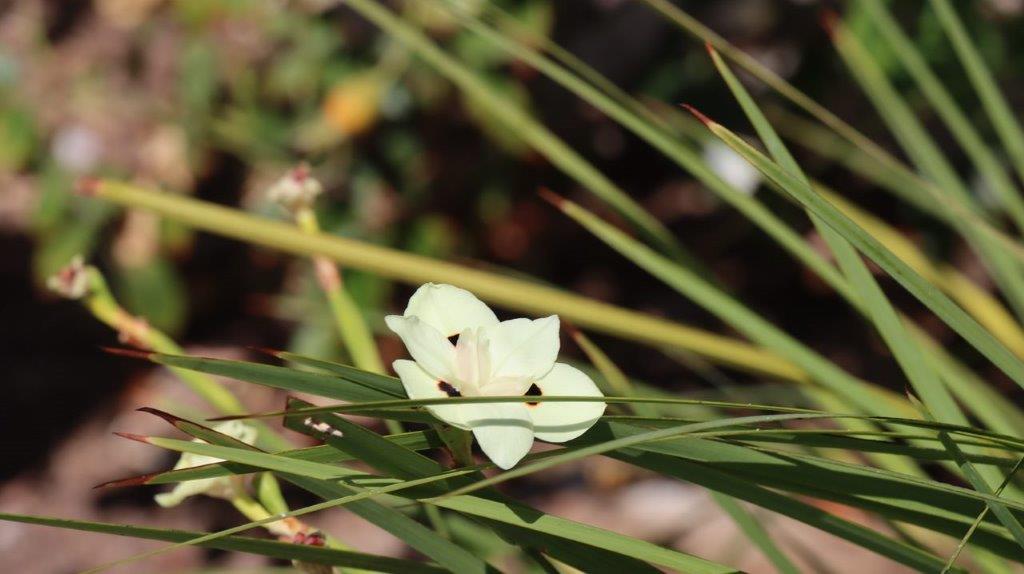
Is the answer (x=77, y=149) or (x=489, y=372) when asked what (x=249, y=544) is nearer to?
(x=489, y=372)

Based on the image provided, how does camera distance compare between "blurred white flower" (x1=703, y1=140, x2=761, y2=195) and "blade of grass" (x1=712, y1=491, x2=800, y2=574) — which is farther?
"blurred white flower" (x1=703, y1=140, x2=761, y2=195)

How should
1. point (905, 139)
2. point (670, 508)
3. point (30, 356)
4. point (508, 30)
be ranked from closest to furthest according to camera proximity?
point (905, 139)
point (508, 30)
point (670, 508)
point (30, 356)

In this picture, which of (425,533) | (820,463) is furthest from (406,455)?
(820,463)

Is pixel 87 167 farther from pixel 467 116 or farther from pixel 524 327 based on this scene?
pixel 524 327

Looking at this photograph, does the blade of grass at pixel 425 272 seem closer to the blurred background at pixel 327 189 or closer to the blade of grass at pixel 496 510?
the blade of grass at pixel 496 510

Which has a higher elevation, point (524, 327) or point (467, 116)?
point (467, 116)

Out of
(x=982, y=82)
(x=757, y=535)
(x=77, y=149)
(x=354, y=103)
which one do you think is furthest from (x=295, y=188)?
(x=77, y=149)

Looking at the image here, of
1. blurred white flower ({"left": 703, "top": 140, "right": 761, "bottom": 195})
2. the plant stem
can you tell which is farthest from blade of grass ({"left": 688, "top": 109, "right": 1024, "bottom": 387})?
blurred white flower ({"left": 703, "top": 140, "right": 761, "bottom": 195})

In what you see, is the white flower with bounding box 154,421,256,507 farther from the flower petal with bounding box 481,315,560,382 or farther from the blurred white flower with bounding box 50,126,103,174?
the blurred white flower with bounding box 50,126,103,174
